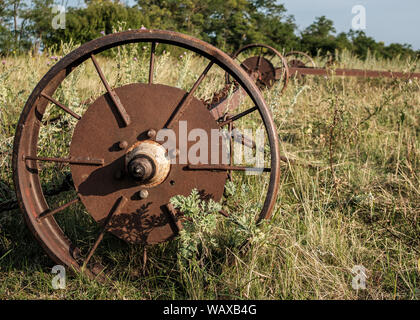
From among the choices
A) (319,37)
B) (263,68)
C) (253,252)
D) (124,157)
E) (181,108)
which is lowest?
(253,252)

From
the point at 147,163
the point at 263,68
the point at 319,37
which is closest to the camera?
the point at 147,163

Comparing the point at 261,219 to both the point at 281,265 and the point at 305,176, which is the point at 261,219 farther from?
the point at 305,176

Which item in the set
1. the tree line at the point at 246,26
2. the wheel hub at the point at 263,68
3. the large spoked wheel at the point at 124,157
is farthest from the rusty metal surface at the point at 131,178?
the tree line at the point at 246,26

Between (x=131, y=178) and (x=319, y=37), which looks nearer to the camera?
(x=131, y=178)

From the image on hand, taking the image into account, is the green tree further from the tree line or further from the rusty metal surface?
the rusty metal surface

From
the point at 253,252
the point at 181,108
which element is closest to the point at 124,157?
the point at 181,108

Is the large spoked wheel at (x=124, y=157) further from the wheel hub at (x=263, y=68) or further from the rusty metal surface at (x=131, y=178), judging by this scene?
the wheel hub at (x=263, y=68)

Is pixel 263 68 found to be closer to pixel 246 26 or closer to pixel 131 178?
pixel 131 178

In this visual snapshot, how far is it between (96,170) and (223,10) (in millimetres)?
20335

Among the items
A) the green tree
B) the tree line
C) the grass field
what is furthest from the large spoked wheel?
the green tree

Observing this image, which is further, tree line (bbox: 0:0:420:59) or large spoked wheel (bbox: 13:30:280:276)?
tree line (bbox: 0:0:420:59)

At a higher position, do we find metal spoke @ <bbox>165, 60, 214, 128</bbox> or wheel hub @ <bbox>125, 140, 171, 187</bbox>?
metal spoke @ <bbox>165, 60, 214, 128</bbox>

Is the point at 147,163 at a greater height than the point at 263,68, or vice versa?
the point at 263,68
